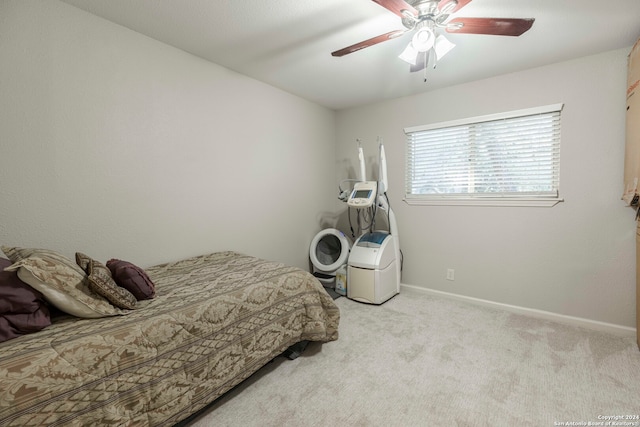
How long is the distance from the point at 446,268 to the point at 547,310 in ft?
3.09

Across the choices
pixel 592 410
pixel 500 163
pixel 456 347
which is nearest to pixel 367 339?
pixel 456 347

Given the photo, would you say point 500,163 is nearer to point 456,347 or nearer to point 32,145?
point 456,347

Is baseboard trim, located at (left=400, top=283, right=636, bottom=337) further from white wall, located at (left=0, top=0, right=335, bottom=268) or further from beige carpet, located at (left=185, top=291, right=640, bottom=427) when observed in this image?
white wall, located at (left=0, top=0, right=335, bottom=268)

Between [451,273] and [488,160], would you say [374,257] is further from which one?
[488,160]

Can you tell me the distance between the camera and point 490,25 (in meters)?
1.56

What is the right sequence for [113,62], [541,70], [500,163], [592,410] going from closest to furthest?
[592,410]
[113,62]
[541,70]
[500,163]

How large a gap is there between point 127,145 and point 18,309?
4.20 ft

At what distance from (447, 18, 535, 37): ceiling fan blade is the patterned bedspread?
1.86 metres

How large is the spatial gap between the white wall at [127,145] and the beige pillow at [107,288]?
569 millimetres

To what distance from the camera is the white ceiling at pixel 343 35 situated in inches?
71.0

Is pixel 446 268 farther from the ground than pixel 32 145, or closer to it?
closer to it

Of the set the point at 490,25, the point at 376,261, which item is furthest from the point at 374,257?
the point at 490,25

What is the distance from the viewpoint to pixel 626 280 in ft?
7.77

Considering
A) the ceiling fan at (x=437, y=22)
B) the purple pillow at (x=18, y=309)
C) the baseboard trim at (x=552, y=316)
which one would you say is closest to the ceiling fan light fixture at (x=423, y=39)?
the ceiling fan at (x=437, y=22)
